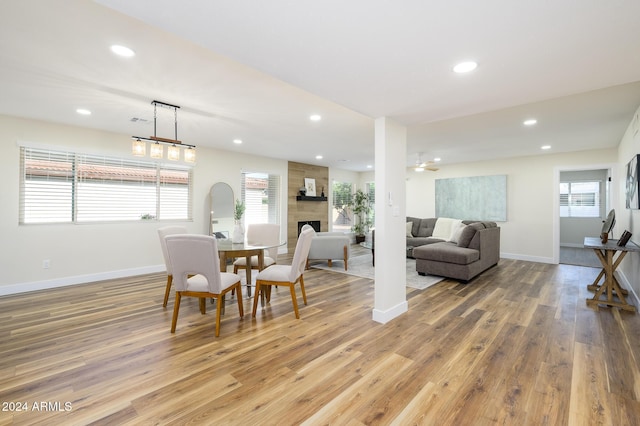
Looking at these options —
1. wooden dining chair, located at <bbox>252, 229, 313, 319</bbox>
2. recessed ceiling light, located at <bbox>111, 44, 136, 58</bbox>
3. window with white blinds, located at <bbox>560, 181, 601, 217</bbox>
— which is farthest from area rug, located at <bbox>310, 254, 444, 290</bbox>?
window with white blinds, located at <bbox>560, 181, 601, 217</bbox>

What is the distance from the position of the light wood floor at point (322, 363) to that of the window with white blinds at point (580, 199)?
6364mm

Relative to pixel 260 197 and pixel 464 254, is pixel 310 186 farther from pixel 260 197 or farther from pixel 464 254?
pixel 464 254

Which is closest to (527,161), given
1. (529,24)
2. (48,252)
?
(529,24)

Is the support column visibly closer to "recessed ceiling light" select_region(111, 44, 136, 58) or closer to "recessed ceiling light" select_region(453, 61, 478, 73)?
"recessed ceiling light" select_region(453, 61, 478, 73)

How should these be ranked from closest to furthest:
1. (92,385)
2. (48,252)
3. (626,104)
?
(92,385)
(626,104)
(48,252)

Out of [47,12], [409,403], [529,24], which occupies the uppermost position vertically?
[47,12]

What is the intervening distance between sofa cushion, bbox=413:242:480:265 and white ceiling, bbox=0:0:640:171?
6.47ft

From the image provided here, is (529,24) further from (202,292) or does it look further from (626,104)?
(202,292)

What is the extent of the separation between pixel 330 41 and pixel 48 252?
498 centimetres

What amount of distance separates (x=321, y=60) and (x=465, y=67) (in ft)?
3.27

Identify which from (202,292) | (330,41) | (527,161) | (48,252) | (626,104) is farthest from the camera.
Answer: (527,161)

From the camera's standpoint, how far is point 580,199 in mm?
8148

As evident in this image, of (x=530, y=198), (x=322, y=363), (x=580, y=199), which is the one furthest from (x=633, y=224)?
(x=580, y=199)

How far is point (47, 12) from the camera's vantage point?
1.73 m
